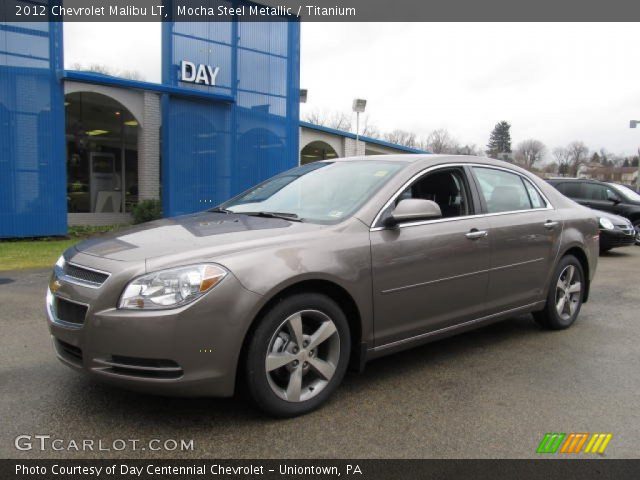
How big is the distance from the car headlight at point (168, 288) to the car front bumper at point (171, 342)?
0.04 meters

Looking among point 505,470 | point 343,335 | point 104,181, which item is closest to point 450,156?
point 343,335

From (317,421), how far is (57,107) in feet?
38.3

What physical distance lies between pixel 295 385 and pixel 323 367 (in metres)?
0.22

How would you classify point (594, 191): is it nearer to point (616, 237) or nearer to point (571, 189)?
point (571, 189)

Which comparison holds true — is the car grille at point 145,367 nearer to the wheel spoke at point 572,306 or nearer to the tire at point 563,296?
the tire at point 563,296

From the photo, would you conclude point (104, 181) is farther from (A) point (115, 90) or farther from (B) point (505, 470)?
(B) point (505, 470)

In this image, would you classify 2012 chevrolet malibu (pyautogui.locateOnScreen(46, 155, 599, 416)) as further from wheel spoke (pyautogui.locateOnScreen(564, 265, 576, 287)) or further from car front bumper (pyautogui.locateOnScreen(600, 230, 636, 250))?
car front bumper (pyautogui.locateOnScreen(600, 230, 636, 250))

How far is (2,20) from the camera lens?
11430 millimetres

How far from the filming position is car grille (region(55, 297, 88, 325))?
9.46 ft

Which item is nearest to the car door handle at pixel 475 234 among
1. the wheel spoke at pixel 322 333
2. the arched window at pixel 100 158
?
the wheel spoke at pixel 322 333

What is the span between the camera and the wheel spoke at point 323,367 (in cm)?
319

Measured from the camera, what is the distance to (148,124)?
15.3 m

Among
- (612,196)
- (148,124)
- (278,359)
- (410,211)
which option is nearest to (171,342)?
(278,359)

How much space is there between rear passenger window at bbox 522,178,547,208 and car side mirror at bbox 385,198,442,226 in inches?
68.8
